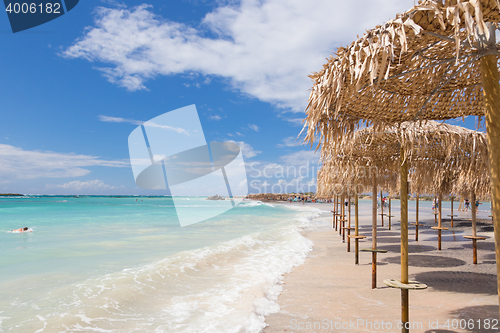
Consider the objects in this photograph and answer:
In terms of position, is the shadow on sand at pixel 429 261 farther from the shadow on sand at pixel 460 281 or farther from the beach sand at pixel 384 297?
the shadow on sand at pixel 460 281

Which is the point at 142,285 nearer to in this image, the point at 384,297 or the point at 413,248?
the point at 384,297

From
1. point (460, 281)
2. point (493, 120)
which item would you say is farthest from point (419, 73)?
point (460, 281)

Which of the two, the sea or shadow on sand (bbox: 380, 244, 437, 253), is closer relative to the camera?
the sea

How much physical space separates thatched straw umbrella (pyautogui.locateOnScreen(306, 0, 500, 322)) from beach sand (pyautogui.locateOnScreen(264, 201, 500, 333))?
A: 166cm

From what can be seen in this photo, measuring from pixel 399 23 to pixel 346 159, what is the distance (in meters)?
4.34

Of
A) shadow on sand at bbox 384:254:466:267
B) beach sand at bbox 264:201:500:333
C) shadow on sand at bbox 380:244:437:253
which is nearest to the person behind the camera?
beach sand at bbox 264:201:500:333

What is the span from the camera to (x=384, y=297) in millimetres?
4301

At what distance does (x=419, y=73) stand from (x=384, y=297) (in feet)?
11.5

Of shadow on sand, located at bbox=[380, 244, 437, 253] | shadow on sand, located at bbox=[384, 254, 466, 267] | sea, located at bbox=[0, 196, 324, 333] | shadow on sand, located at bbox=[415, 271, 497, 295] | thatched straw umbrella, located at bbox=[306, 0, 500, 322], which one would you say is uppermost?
thatched straw umbrella, located at bbox=[306, 0, 500, 322]

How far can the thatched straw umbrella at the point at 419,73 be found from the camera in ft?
5.39

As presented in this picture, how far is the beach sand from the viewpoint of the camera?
3414 millimetres

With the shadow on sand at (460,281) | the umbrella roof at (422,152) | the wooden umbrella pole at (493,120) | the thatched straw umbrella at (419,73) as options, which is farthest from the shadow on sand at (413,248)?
the wooden umbrella pole at (493,120)

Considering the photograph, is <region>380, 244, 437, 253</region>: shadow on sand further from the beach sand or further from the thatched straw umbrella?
the thatched straw umbrella

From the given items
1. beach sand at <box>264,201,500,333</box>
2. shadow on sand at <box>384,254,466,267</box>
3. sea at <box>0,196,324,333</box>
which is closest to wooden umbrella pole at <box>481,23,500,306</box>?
beach sand at <box>264,201,500,333</box>
